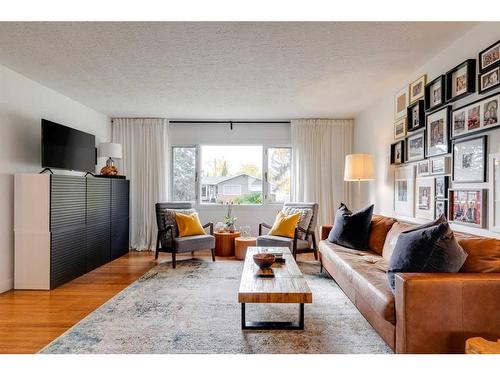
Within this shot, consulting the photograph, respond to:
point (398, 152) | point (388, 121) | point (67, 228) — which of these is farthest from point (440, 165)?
point (67, 228)

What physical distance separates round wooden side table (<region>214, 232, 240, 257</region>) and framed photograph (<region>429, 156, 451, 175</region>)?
3.10 metres

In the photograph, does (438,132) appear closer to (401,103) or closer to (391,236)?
(401,103)

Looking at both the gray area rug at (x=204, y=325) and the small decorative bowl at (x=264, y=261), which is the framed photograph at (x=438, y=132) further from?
the small decorative bowl at (x=264, y=261)

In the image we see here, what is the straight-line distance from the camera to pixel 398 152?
12.6 feet

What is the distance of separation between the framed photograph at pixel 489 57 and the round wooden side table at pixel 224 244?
386 centimetres

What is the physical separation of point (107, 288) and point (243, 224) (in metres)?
2.84

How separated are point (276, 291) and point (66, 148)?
3.34 meters

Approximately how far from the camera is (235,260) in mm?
4852

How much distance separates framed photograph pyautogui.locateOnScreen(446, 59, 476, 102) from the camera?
8.16 ft

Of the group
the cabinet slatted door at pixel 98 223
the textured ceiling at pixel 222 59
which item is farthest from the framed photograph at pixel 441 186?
the cabinet slatted door at pixel 98 223

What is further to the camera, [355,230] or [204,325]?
[355,230]

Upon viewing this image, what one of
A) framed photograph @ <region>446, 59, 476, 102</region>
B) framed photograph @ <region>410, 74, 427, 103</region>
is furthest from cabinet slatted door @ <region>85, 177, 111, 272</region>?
framed photograph @ <region>446, 59, 476, 102</region>
